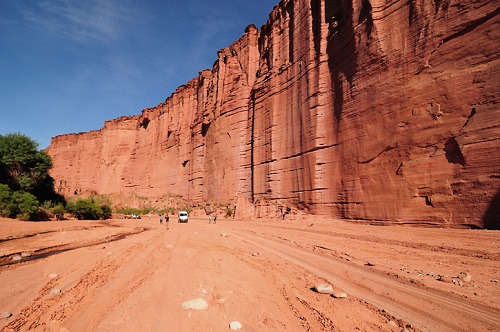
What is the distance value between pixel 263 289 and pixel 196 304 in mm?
1548

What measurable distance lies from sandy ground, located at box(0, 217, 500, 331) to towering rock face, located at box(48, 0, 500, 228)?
4221 mm

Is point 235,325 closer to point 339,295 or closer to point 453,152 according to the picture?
point 339,295

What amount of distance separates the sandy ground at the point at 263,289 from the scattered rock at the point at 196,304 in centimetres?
7

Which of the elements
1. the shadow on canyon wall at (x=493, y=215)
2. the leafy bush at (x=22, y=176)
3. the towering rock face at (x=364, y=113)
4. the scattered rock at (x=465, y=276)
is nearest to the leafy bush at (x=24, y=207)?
the leafy bush at (x=22, y=176)

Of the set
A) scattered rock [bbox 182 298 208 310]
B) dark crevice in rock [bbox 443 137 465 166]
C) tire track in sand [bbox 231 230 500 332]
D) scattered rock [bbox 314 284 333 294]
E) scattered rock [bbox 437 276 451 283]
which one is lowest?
tire track in sand [bbox 231 230 500 332]

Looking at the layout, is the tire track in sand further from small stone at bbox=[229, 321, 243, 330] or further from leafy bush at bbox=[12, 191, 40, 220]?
leafy bush at bbox=[12, 191, 40, 220]

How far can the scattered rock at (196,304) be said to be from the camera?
13.8 feet

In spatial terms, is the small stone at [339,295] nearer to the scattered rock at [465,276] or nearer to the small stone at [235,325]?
the small stone at [235,325]

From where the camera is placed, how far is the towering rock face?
11853 mm

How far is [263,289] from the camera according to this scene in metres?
5.32

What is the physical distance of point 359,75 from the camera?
1828cm

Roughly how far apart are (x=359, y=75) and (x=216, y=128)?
→ 25.1m

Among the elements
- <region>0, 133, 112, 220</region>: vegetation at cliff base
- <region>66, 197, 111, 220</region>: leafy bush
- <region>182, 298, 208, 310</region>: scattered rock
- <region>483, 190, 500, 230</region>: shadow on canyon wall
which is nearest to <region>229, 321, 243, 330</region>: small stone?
<region>182, 298, 208, 310</region>: scattered rock

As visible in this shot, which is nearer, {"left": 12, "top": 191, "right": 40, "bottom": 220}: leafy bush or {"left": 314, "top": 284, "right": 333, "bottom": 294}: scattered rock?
{"left": 314, "top": 284, "right": 333, "bottom": 294}: scattered rock
